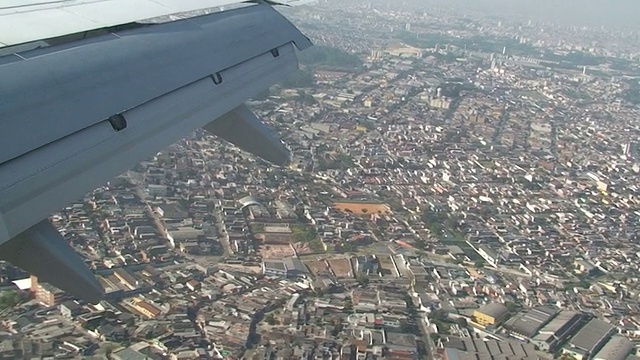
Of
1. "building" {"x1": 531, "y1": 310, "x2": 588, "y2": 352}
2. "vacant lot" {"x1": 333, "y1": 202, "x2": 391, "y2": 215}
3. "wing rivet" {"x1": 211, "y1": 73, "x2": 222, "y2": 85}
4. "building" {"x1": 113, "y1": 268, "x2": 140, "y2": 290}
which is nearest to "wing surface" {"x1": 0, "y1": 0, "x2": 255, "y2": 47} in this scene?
"wing rivet" {"x1": 211, "y1": 73, "x2": 222, "y2": 85}

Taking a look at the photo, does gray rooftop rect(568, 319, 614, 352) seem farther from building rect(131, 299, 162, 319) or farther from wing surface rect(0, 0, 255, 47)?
wing surface rect(0, 0, 255, 47)

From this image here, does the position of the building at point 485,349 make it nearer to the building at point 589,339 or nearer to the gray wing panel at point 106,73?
the building at point 589,339

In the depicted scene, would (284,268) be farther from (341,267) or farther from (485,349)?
(485,349)

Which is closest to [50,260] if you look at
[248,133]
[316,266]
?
[248,133]

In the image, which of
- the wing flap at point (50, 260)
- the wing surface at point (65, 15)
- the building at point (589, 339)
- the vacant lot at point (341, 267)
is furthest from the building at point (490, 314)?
the wing flap at point (50, 260)

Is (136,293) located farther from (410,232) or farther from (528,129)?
(528,129)
